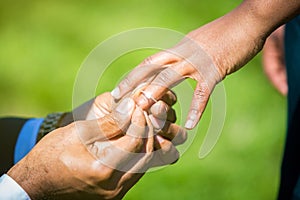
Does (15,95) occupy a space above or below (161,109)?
below

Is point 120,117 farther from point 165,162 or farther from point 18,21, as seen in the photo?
point 18,21

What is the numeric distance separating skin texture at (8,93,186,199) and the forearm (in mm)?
146

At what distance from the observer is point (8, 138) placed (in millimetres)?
1692

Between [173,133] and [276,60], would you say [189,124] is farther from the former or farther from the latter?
[276,60]

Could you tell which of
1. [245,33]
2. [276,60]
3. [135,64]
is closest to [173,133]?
[245,33]

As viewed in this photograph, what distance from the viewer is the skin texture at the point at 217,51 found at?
1.23 meters

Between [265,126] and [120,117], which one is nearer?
[120,117]

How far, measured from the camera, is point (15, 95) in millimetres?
2740

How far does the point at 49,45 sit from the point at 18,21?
9.1 inches

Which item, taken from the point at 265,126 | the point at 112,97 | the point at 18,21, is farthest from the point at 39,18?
the point at 112,97

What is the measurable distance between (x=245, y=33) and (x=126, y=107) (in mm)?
258

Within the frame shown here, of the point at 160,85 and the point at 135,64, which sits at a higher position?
the point at 160,85

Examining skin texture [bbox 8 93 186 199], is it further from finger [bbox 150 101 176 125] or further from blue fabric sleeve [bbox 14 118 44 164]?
blue fabric sleeve [bbox 14 118 44 164]

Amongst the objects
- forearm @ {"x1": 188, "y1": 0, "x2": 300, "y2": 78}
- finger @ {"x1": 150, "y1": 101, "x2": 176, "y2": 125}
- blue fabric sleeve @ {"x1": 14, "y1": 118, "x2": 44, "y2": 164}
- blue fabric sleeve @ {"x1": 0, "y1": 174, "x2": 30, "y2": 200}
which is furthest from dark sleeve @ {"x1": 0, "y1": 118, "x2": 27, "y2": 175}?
forearm @ {"x1": 188, "y1": 0, "x2": 300, "y2": 78}
